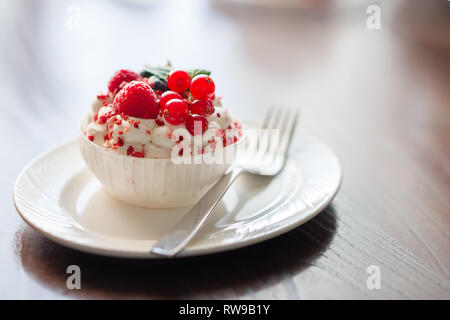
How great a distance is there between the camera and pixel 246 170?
1164 millimetres

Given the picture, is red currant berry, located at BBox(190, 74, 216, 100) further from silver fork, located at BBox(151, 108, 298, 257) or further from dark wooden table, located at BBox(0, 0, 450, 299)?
dark wooden table, located at BBox(0, 0, 450, 299)

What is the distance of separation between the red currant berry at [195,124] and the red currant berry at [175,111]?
0.05ft

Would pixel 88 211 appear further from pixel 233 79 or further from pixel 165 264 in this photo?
pixel 233 79

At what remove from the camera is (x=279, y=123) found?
1.47 m

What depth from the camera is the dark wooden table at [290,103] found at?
82 centimetres

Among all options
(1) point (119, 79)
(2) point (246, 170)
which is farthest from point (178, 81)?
(2) point (246, 170)

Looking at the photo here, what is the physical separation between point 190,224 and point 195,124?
0.22 meters

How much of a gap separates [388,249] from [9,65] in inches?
62.8

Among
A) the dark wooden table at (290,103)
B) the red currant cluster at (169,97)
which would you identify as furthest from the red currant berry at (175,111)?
the dark wooden table at (290,103)

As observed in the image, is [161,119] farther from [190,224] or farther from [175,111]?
[190,224]

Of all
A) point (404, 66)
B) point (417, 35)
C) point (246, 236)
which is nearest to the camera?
point (246, 236)

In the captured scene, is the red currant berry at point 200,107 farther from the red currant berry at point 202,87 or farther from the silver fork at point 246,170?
the silver fork at point 246,170

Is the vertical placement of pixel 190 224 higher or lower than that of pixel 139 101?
lower
